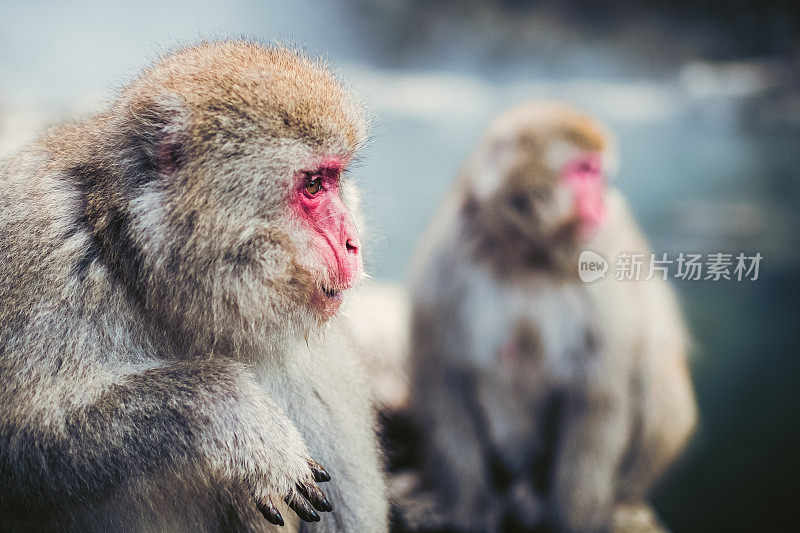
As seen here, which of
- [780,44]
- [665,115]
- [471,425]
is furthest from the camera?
[665,115]

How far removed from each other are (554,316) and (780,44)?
7.41 feet

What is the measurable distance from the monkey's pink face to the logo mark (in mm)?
1507

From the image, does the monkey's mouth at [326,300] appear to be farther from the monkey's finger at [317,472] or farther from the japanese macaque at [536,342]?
the japanese macaque at [536,342]

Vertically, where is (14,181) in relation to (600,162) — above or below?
below

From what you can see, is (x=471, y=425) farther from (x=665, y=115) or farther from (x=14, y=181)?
(x=665, y=115)

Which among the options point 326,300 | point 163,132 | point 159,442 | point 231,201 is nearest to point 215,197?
point 231,201

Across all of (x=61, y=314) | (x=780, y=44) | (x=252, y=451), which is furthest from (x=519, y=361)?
(x=780, y=44)

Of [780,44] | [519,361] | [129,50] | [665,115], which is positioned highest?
[780,44]

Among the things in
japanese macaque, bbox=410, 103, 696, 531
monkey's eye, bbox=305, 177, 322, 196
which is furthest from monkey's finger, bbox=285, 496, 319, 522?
japanese macaque, bbox=410, 103, 696, 531

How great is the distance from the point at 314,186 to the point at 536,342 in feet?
5.27

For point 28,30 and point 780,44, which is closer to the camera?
point 28,30

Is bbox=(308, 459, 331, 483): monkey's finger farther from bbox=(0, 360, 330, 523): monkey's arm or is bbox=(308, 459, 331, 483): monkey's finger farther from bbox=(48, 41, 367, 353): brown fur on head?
bbox=(48, 41, 367, 353): brown fur on head

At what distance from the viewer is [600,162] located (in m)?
2.46

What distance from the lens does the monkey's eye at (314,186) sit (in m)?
1.21
